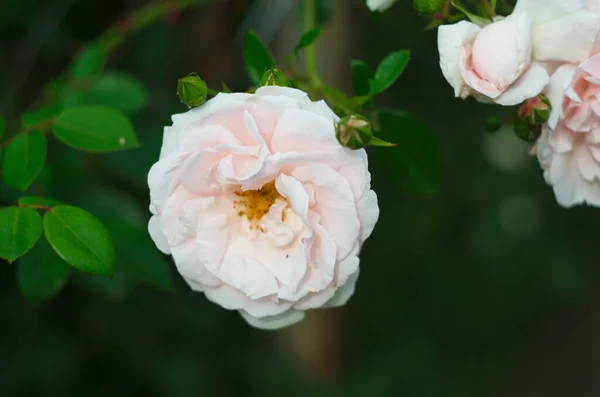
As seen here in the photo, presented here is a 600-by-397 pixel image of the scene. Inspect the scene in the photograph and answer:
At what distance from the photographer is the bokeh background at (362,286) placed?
1634 millimetres

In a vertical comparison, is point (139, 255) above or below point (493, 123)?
below

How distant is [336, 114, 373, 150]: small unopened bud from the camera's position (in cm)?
63

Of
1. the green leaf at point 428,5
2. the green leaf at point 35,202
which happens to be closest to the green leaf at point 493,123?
the green leaf at point 428,5

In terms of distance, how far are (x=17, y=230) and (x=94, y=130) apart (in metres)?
0.17

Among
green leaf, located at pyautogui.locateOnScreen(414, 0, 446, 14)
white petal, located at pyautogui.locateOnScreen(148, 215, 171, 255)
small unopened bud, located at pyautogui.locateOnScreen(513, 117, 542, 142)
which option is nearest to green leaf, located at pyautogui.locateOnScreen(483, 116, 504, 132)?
small unopened bud, located at pyautogui.locateOnScreen(513, 117, 542, 142)

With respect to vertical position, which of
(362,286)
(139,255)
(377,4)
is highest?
(377,4)

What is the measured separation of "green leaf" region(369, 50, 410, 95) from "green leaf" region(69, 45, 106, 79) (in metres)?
0.57

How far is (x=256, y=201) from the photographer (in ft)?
2.58

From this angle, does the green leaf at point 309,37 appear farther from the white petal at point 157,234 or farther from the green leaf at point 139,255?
the green leaf at point 139,255

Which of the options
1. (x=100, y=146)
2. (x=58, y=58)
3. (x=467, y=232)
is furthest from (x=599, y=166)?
(x=467, y=232)

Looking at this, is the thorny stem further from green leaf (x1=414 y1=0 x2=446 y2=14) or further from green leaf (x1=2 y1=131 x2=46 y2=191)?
green leaf (x1=414 y1=0 x2=446 y2=14)

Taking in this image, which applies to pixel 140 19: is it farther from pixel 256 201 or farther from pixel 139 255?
pixel 256 201

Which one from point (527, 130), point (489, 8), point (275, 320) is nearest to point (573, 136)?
point (527, 130)

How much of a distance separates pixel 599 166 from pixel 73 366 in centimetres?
140
